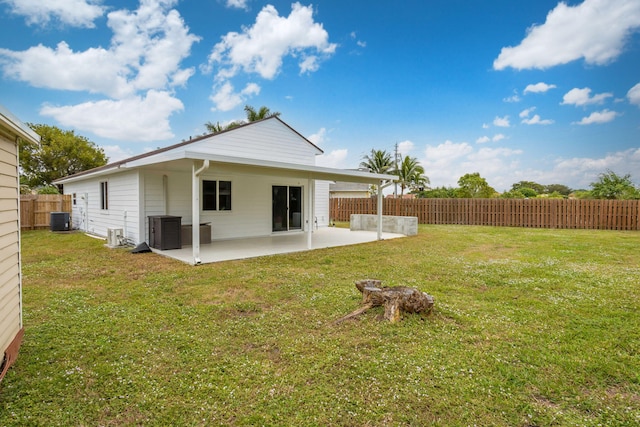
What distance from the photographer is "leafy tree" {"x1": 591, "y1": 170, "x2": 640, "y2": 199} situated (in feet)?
54.3

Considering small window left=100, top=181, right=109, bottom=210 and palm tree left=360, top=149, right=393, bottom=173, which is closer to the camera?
small window left=100, top=181, right=109, bottom=210

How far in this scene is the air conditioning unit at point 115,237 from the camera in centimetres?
920

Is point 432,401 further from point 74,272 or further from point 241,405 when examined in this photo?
point 74,272

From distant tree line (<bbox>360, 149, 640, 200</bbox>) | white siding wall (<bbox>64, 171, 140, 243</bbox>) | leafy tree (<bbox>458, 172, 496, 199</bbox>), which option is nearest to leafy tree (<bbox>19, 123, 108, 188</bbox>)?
white siding wall (<bbox>64, 171, 140, 243</bbox>)

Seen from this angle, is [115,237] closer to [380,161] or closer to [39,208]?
[39,208]

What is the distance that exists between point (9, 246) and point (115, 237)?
698cm

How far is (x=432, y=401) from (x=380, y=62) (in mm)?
15599

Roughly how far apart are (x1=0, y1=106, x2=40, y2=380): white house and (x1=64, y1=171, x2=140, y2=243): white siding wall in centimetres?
613

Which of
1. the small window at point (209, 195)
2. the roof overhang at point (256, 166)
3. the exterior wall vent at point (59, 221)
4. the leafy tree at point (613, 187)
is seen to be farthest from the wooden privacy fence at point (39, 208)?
the leafy tree at point (613, 187)

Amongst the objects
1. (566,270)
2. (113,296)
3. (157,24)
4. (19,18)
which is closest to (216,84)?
(157,24)

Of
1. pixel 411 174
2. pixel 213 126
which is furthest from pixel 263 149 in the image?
pixel 411 174

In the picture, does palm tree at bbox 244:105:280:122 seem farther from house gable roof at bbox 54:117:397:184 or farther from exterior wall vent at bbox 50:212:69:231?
exterior wall vent at bbox 50:212:69:231

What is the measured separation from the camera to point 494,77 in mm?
15414

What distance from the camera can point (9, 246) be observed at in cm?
296
